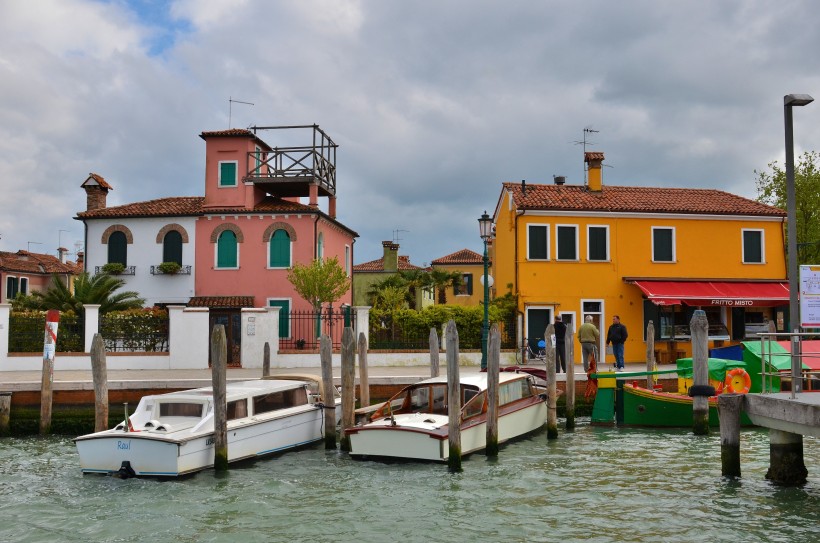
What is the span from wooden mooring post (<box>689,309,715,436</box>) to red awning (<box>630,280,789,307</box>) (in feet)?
33.3

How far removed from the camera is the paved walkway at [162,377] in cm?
1827

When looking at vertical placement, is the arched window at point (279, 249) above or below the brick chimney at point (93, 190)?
below

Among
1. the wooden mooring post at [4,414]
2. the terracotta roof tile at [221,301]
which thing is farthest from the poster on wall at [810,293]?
the terracotta roof tile at [221,301]

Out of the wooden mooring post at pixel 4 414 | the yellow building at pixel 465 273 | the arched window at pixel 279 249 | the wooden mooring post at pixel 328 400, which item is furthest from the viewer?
the yellow building at pixel 465 273

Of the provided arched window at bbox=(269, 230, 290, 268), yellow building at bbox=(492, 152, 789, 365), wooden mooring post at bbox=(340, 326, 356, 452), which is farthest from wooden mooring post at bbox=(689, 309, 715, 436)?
arched window at bbox=(269, 230, 290, 268)

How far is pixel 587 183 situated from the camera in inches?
1241

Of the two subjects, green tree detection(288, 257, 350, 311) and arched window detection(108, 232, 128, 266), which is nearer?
green tree detection(288, 257, 350, 311)

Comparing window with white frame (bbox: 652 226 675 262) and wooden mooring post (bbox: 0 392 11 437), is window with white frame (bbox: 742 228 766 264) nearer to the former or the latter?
window with white frame (bbox: 652 226 675 262)

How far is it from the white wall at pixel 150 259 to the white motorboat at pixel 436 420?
17.4m

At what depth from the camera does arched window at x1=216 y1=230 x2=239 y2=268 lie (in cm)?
3114

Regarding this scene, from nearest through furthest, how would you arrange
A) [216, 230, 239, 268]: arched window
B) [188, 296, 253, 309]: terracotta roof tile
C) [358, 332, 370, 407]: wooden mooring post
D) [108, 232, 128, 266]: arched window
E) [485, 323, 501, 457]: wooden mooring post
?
[485, 323, 501, 457]: wooden mooring post < [358, 332, 370, 407]: wooden mooring post < [188, 296, 253, 309]: terracotta roof tile < [216, 230, 239, 268]: arched window < [108, 232, 128, 266]: arched window

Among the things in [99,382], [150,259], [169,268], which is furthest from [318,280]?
[99,382]

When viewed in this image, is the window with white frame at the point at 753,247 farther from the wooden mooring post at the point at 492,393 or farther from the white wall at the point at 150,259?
the white wall at the point at 150,259

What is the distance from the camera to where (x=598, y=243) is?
29.4 meters
